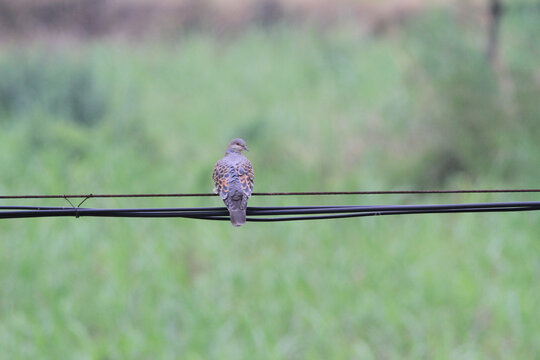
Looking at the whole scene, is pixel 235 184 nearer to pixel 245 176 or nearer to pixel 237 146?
pixel 245 176

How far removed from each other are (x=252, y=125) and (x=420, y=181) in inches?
131

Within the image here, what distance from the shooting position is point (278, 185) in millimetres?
13664

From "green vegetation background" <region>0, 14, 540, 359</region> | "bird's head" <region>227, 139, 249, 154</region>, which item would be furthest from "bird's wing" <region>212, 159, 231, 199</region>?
"green vegetation background" <region>0, 14, 540, 359</region>

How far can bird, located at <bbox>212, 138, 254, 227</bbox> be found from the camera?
16.2ft

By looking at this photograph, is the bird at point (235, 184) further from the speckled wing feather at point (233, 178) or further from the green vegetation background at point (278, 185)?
the green vegetation background at point (278, 185)

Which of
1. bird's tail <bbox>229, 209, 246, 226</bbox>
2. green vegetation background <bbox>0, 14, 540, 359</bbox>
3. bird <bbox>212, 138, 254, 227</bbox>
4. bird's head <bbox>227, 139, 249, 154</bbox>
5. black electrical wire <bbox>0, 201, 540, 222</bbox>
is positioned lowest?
black electrical wire <bbox>0, 201, 540, 222</bbox>

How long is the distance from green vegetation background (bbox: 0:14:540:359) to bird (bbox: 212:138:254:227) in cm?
373

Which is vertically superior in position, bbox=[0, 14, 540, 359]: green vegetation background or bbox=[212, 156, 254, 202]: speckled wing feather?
bbox=[0, 14, 540, 359]: green vegetation background

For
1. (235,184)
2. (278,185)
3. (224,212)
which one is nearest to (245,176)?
(235,184)

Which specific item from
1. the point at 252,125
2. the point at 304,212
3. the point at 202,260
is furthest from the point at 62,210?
the point at 252,125

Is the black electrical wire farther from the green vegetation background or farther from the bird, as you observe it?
the green vegetation background

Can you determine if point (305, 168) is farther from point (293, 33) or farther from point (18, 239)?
point (293, 33)

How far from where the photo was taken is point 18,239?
37.9 feet

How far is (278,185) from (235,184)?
27.1 feet
